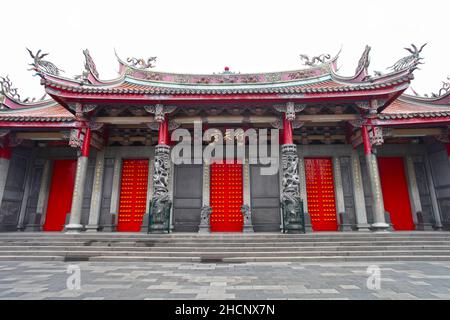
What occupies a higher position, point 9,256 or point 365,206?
point 365,206

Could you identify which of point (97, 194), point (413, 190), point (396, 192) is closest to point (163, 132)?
point (97, 194)

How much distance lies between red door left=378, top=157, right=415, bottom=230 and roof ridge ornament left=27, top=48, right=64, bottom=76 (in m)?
15.2

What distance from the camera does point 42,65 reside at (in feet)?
31.0

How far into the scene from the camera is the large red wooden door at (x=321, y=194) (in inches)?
432

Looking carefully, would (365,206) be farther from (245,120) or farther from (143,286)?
(143,286)

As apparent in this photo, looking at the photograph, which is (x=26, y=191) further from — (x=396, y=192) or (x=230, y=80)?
(x=396, y=192)

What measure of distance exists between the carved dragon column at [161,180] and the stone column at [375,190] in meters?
7.62

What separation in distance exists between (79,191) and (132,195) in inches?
97.4

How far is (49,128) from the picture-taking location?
1005 centimetres

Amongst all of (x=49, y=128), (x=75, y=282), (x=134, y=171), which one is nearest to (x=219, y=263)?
(x=75, y=282)

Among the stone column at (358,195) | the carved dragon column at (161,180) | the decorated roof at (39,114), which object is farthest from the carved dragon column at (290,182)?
the decorated roof at (39,114)

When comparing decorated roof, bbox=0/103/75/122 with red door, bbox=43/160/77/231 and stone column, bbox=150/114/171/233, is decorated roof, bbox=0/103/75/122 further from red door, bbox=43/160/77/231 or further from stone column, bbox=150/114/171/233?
stone column, bbox=150/114/171/233

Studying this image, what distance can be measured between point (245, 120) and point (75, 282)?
7887 mm

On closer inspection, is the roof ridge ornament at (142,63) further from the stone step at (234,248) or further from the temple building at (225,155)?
the stone step at (234,248)
